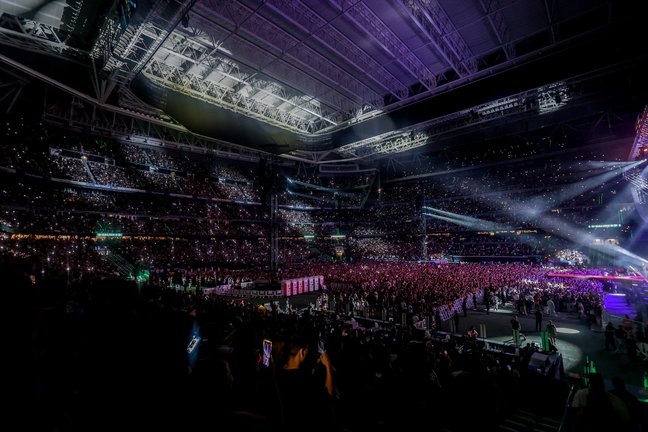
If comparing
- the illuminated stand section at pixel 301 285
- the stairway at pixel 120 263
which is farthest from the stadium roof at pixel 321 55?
the stairway at pixel 120 263

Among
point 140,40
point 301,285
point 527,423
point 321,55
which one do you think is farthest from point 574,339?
point 140,40

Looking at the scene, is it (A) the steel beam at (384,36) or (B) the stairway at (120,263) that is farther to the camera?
(B) the stairway at (120,263)

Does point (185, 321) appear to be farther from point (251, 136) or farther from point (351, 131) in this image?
point (351, 131)

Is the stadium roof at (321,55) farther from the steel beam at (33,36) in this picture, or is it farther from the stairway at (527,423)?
the stairway at (527,423)

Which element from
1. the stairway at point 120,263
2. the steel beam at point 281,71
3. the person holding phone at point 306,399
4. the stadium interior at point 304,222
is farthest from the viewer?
the stairway at point 120,263

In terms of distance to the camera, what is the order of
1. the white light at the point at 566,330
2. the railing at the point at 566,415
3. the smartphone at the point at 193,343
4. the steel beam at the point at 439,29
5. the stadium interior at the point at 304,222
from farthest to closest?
the steel beam at the point at 439,29 < the white light at the point at 566,330 < the smartphone at the point at 193,343 < the railing at the point at 566,415 < the stadium interior at the point at 304,222

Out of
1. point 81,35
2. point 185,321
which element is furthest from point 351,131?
point 185,321
